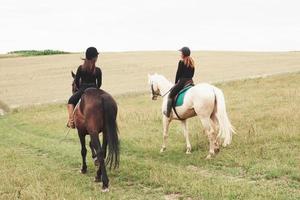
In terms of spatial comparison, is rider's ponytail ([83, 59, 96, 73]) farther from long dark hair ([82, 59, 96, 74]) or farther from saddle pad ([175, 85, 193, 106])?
saddle pad ([175, 85, 193, 106])

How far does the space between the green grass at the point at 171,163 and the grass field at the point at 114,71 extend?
15128mm

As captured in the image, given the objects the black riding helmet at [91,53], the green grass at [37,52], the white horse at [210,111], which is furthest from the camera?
the green grass at [37,52]

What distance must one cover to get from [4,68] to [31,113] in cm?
2771

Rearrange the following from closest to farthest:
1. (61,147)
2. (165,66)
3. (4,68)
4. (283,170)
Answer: (283,170) → (61,147) → (165,66) → (4,68)

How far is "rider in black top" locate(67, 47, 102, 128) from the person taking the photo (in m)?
9.70

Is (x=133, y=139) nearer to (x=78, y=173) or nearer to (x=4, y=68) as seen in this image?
(x=78, y=173)

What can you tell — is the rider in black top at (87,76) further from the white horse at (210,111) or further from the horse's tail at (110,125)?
the white horse at (210,111)

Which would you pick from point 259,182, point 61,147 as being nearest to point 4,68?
point 61,147

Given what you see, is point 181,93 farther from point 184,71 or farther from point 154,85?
point 154,85

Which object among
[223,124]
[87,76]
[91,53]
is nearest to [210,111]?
[223,124]

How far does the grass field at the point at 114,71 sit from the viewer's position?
115 feet

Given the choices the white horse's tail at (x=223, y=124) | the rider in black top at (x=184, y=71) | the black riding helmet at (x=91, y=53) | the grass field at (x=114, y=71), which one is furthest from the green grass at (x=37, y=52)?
the black riding helmet at (x=91, y=53)

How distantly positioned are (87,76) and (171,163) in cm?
313

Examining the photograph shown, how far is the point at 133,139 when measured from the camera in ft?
48.8
